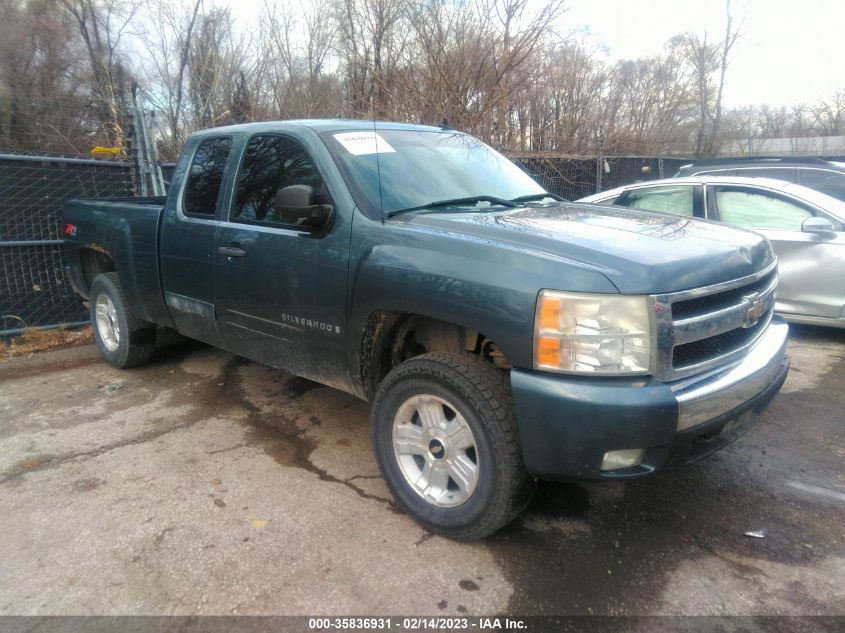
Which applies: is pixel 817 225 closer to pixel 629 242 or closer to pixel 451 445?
pixel 629 242

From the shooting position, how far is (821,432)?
3887 mm

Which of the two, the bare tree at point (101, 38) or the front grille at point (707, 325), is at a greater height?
the bare tree at point (101, 38)

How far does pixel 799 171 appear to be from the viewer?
7336 millimetres

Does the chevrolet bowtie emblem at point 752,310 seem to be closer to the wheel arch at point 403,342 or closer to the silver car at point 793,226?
the wheel arch at point 403,342

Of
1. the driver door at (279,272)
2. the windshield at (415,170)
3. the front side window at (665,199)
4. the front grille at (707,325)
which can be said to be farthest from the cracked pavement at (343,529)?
the front side window at (665,199)

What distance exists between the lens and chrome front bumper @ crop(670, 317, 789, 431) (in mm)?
2377

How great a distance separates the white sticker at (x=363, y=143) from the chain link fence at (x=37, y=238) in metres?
4.29

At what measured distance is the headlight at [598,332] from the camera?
232 centimetres

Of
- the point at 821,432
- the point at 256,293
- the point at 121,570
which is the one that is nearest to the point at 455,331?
the point at 256,293

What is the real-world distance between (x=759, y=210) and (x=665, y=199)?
0.91 m

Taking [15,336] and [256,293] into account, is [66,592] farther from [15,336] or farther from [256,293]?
[15,336]

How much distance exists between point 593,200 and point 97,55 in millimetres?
14629

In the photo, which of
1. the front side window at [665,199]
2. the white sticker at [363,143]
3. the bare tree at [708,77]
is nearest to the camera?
the white sticker at [363,143]

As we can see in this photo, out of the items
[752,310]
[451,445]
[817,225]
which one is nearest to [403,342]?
[451,445]
